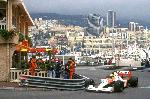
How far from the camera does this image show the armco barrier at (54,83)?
28.5m

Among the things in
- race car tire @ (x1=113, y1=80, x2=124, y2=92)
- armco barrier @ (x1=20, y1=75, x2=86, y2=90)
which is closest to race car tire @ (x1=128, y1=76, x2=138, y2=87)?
Answer: armco barrier @ (x1=20, y1=75, x2=86, y2=90)

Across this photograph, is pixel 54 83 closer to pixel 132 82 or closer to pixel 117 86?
pixel 117 86

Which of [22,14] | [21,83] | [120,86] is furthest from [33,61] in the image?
[22,14]

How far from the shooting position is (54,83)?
1134 inches

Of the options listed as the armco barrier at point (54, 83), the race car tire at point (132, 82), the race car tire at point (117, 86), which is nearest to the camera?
the race car tire at point (117, 86)

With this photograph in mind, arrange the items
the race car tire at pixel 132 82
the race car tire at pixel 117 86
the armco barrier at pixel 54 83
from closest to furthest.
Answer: the race car tire at pixel 117 86 < the armco barrier at pixel 54 83 < the race car tire at pixel 132 82

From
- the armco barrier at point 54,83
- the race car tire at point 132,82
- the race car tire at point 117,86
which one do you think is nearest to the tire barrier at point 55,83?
the armco barrier at point 54,83

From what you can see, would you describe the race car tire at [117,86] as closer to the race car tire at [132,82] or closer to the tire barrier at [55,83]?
the tire barrier at [55,83]

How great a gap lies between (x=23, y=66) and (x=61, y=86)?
6298mm

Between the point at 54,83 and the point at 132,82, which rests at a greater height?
the point at 54,83

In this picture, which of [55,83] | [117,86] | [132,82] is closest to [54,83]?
[55,83]

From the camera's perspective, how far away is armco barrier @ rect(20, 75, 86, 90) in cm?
2853

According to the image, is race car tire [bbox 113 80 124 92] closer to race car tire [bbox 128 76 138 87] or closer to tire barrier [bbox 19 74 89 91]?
tire barrier [bbox 19 74 89 91]

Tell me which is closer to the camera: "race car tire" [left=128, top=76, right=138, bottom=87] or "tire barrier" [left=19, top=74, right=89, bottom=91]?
"tire barrier" [left=19, top=74, right=89, bottom=91]
